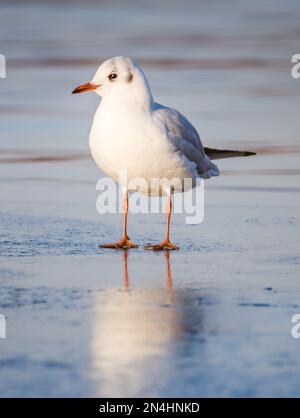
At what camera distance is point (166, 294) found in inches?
235

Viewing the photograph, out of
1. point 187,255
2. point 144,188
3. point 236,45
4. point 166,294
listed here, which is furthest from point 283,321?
point 236,45

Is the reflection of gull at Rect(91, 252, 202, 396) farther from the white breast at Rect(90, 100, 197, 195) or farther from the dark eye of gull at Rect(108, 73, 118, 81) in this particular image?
the dark eye of gull at Rect(108, 73, 118, 81)

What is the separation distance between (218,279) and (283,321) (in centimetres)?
99

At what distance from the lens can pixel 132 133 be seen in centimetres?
773

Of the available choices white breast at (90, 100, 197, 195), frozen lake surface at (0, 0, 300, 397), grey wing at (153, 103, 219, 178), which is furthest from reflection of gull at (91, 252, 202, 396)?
grey wing at (153, 103, 219, 178)

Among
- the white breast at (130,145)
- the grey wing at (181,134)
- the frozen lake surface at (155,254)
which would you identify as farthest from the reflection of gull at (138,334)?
the grey wing at (181,134)

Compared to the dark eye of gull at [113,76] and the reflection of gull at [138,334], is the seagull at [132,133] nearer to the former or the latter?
the dark eye of gull at [113,76]

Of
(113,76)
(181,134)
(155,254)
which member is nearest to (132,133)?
(113,76)

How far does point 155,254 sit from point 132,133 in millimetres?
916

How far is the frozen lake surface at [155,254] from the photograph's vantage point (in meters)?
4.67

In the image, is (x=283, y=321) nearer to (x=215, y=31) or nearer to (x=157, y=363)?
(x=157, y=363)

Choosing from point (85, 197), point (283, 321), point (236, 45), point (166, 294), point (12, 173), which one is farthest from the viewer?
point (236, 45)

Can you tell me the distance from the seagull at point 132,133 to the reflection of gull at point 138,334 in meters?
1.62

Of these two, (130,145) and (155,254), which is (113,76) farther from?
(155,254)
